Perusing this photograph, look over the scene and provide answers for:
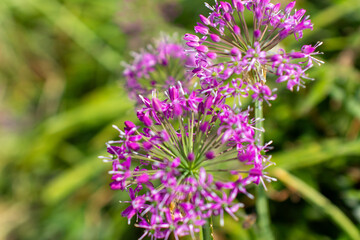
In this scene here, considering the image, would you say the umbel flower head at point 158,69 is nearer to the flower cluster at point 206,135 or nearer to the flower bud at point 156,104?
the flower cluster at point 206,135

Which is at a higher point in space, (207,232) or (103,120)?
(103,120)

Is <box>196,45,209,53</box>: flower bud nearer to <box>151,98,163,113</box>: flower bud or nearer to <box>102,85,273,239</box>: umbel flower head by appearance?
<box>102,85,273,239</box>: umbel flower head

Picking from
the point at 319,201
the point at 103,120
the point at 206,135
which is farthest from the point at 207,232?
the point at 103,120

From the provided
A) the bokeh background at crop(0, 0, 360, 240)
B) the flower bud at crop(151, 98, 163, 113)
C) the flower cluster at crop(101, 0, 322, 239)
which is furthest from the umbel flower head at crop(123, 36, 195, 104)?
the flower bud at crop(151, 98, 163, 113)

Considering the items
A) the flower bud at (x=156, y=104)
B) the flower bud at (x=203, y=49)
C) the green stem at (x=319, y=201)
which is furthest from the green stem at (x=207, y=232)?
the green stem at (x=319, y=201)

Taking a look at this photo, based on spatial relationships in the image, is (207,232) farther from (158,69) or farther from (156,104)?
(158,69)

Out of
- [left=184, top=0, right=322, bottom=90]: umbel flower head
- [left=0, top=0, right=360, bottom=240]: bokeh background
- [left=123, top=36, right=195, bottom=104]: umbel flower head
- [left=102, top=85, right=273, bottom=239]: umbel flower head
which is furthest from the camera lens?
[left=0, top=0, right=360, bottom=240]: bokeh background
